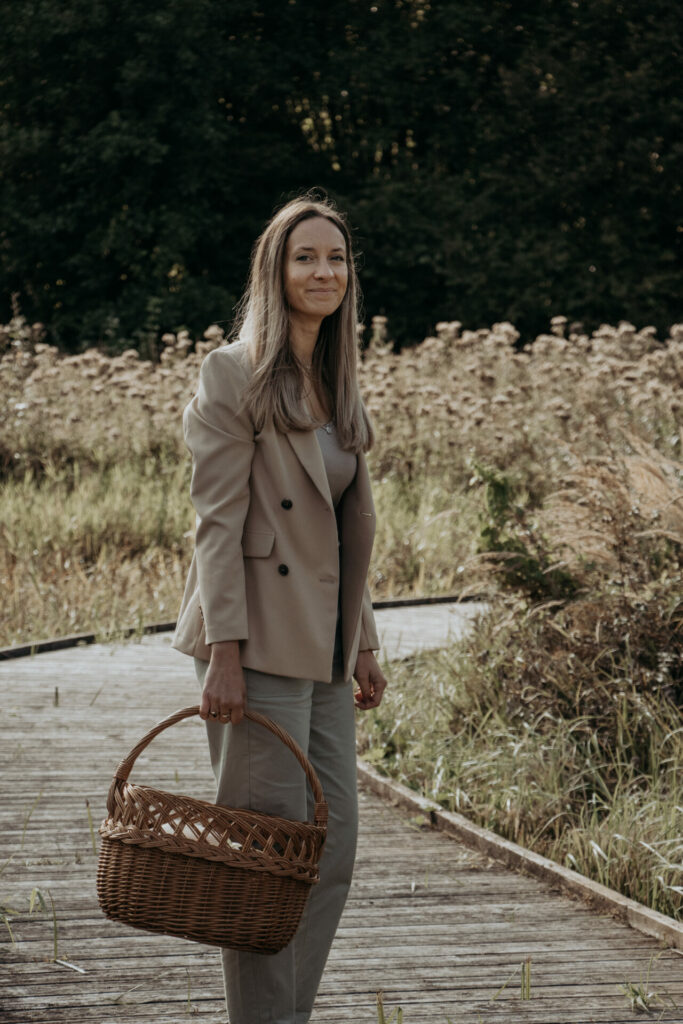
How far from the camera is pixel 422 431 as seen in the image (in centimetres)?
1223

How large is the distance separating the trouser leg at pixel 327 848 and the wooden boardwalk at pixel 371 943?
343 millimetres

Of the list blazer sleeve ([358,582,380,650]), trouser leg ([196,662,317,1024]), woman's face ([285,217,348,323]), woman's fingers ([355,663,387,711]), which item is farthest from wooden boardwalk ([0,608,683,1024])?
woman's face ([285,217,348,323])

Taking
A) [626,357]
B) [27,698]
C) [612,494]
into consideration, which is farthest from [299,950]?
[626,357]

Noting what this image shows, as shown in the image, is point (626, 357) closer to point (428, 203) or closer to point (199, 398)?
point (199, 398)

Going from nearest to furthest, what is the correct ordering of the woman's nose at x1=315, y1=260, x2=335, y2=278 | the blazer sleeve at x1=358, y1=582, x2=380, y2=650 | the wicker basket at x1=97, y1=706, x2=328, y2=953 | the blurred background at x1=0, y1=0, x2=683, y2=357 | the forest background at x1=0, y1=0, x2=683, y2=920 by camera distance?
1. the wicker basket at x1=97, y1=706, x2=328, y2=953
2. the woman's nose at x1=315, y1=260, x2=335, y2=278
3. the blazer sleeve at x1=358, y1=582, x2=380, y2=650
4. the forest background at x1=0, y1=0, x2=683, y2=920
5. the blurred background at x1=0, y1=0, x2=683, y2=357

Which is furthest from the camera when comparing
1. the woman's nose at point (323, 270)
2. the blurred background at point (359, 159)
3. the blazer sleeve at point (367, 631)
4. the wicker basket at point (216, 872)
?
the blurred background at point (359, 159)

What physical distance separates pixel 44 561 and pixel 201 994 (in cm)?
643

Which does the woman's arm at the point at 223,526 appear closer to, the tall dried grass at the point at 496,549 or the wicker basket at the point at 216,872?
the wicker basket at the point at 216,872

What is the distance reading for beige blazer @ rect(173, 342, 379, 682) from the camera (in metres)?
2.75

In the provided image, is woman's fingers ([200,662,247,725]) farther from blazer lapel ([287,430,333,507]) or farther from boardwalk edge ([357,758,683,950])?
boardwalk edge ([357,758,683,950])

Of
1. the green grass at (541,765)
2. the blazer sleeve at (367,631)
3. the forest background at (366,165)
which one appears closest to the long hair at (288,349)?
the blazer sleeve at (367,631)

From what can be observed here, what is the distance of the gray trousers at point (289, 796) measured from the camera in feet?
8.96

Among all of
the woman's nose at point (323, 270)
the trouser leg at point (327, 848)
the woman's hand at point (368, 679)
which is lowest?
the trouser leg at point (327, 848)

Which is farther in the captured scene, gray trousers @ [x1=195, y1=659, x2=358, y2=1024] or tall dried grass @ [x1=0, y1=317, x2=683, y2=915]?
tall dried grass @ [x1=0, y1=317, x2=683, y2=915]
